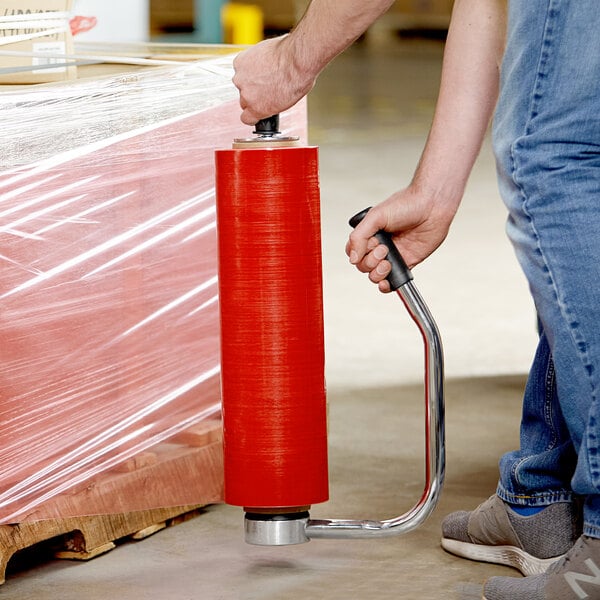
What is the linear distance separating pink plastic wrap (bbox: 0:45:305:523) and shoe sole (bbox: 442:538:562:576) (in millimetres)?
446

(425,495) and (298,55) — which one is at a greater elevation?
(298,55)

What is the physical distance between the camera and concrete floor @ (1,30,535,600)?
1985mm

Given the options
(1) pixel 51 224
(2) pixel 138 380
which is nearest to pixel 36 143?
(1) pixel 51 224

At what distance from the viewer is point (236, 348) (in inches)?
71.9

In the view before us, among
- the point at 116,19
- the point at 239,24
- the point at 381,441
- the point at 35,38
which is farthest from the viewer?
the point at 239,24

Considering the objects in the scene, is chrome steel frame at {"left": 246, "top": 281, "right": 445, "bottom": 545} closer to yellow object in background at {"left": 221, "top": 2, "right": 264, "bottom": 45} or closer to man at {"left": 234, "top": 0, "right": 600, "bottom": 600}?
man at {"left": 234, "top": 0, "right": 600, "bottom": 600}

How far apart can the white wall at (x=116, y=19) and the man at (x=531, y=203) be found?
145 centimetres

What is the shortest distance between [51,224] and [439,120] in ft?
2.04

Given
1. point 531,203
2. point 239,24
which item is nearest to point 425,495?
point 531,203

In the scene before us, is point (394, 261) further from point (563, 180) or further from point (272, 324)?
point (563, 180)

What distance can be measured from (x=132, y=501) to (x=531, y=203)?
35.5 inches

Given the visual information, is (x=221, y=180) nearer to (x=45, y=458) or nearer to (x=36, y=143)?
(x=36, y=143)

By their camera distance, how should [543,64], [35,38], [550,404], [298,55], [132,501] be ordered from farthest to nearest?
[35,38]
[132,501]
[550,404]
[298,55]
[543,64]

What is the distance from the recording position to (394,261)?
1.83 metres
